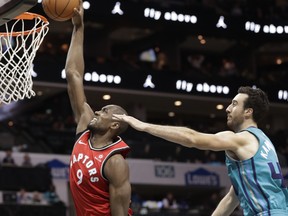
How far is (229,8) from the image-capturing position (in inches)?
971

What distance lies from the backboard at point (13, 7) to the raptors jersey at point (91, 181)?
1.19 metres

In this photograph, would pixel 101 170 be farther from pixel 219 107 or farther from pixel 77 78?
pixel 219 107

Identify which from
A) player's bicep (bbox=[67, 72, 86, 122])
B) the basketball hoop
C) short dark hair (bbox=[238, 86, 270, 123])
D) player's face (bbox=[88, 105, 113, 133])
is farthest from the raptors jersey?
the basketball hoop

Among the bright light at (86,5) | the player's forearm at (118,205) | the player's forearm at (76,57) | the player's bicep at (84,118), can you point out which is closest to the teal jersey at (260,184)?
the player's forearm at (118,205)

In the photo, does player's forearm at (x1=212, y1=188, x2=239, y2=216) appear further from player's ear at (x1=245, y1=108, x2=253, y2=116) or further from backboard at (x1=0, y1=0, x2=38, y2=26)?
backboard at (x1=0, y1=0, x2=38, y2=26)

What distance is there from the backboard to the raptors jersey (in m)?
1.19

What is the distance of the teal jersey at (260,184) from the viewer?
5.04m

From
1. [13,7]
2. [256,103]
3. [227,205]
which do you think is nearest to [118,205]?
[227,205]

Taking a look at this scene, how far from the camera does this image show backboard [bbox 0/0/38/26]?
5938 millimetres

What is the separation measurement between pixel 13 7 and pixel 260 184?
7.87 feet

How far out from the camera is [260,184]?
505cm

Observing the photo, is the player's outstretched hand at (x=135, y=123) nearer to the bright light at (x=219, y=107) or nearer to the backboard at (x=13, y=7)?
the backboard at (x=13, y=7)

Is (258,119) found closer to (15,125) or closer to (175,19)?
(15,125)

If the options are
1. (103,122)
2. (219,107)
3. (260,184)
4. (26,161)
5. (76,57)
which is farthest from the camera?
(219,107)
